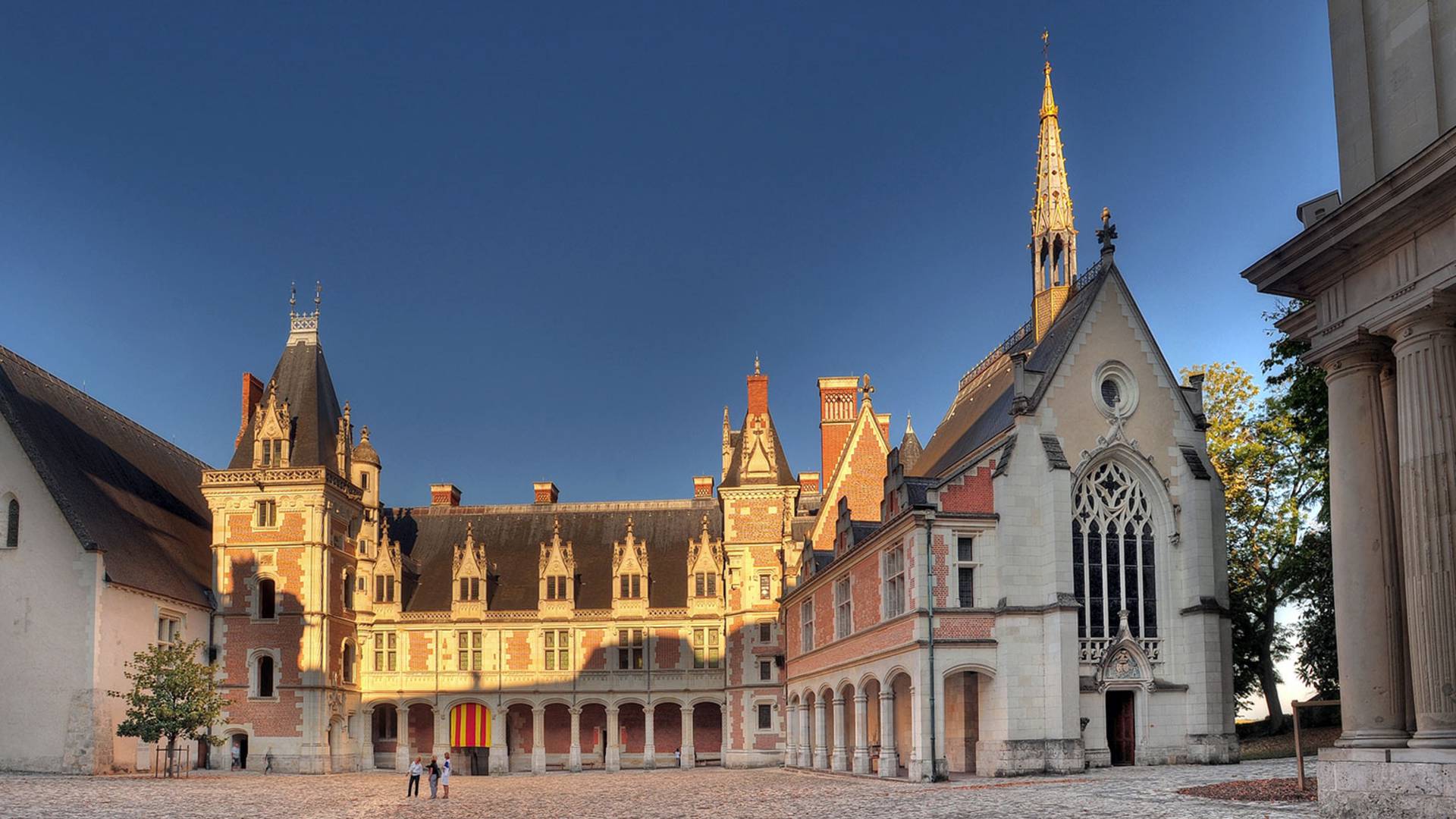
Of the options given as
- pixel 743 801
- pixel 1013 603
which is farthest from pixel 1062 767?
pixel 743 801

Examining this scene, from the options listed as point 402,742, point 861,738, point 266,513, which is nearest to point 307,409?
point 266,513

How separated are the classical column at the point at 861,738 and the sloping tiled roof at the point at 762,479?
19.9 m

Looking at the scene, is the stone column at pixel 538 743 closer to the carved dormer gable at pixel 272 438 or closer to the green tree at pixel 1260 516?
the carved dormer gable at pixel 272 438

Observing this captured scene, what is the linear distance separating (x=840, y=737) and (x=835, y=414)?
Answer: 2096 cm

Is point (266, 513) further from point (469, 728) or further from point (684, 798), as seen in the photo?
point (684, 798)

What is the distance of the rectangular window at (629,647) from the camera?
5484 centimetres

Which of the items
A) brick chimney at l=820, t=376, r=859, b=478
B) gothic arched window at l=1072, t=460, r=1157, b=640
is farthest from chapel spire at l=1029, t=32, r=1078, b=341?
brick chimney at l=820, t=376, r=859, b=478

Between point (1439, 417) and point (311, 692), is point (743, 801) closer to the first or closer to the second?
point (1439, 417)

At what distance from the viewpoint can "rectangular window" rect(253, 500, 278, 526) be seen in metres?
49.9

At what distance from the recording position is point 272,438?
167ft

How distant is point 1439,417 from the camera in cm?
1125

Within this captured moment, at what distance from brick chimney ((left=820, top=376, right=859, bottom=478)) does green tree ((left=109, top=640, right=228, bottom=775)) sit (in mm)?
26164

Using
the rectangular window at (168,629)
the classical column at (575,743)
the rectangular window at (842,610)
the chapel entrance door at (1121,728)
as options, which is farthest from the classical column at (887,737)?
the rectangular window at (168,629)

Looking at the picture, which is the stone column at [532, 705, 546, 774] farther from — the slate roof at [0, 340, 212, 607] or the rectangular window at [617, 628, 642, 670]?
the slate roof at [0, 340, 212, 607]
